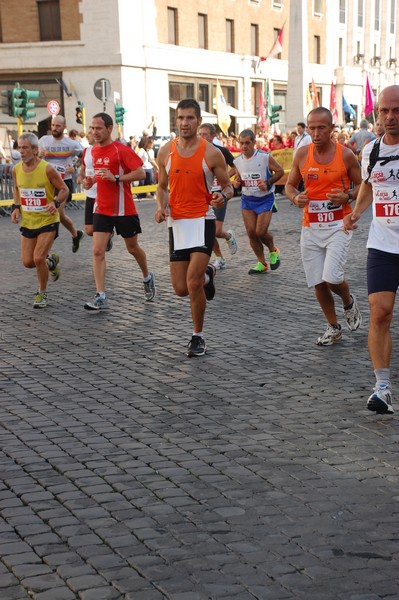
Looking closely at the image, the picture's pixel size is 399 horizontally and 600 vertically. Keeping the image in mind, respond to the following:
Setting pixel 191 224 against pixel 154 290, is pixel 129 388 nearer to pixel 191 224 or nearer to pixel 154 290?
pixel 191 224

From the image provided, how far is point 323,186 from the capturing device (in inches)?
313

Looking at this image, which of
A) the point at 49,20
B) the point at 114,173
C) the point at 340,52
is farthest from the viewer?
the point at 340,52

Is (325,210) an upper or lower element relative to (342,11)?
lower

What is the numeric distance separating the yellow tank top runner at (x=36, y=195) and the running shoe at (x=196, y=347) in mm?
3058

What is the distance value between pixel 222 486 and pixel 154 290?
19.1 ft

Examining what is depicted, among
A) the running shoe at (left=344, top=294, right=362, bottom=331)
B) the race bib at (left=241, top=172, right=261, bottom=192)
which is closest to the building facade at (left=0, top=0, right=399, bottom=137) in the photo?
the race bib at (left=241, top=172, right=261, bottom=192)

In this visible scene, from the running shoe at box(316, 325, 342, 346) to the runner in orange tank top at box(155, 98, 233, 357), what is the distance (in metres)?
0.97

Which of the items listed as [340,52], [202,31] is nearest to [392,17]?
[340,52]

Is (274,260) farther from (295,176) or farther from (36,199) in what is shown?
(295,176)

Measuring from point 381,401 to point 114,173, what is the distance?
192 inches

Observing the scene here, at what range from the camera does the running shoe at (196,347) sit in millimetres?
7730

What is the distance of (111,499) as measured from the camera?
181 inches

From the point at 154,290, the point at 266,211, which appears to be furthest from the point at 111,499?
the point at 266,211

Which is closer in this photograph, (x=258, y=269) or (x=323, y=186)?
(x=323, y=186)
